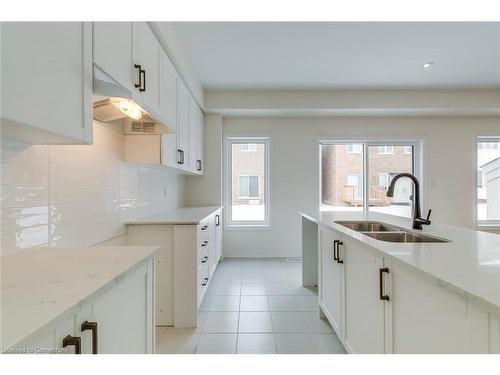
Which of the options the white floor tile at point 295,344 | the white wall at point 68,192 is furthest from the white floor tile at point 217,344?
the white wall at point 68,192

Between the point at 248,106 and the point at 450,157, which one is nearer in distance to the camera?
the point at 248,106

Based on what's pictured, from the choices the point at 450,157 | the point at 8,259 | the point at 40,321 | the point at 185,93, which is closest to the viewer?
the point at 40,321

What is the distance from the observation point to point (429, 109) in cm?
420

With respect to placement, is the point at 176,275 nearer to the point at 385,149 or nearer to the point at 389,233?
Result: the point at 389,233

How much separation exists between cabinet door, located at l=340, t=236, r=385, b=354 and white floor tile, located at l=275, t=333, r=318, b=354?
38cm

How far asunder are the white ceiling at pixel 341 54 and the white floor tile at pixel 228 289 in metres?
2.66

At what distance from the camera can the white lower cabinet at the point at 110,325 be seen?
65cm

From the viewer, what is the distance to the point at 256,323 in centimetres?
235

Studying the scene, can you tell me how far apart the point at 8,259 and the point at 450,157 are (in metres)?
5.72

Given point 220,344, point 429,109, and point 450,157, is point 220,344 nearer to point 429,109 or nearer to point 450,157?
point 429,109

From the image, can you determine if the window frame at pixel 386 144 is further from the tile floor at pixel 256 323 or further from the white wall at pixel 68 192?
the white wall at pixel 68 192

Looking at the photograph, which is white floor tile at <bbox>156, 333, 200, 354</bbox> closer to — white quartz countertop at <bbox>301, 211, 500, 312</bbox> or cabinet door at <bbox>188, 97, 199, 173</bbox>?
white quartz countertop at <bbox>301, 211, 500, 312</bbox>

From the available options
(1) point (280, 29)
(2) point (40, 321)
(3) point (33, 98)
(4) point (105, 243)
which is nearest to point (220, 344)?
(4) point (105, 243)

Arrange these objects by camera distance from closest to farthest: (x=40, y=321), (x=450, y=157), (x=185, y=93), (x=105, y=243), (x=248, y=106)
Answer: (x=40, y=321)
(x=105, y=243)
(x=185, y=93)
(x=248, y=106)
(x=450, y=157)
